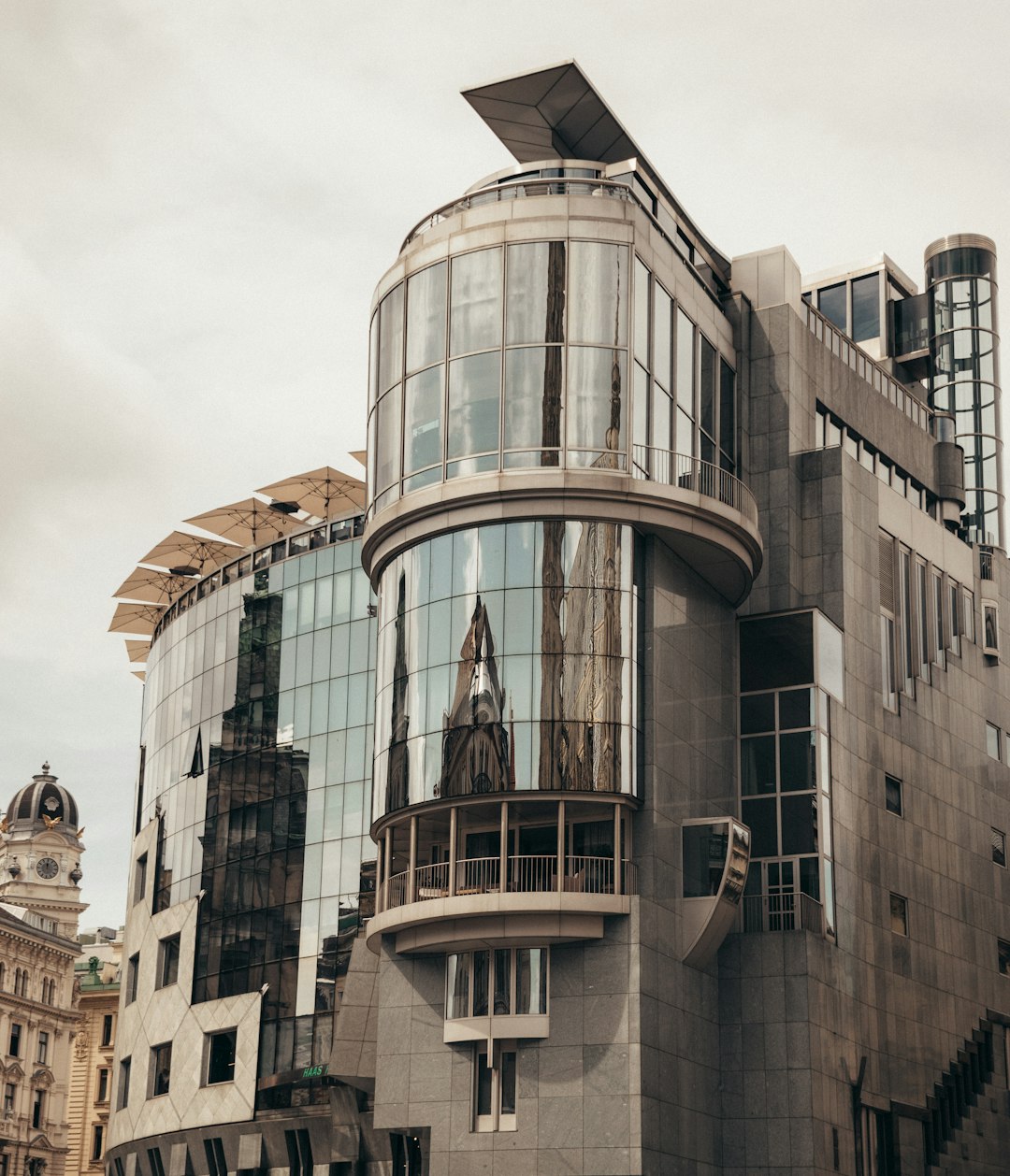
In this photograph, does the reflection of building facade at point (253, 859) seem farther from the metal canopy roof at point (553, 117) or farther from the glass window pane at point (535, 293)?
the glass window pane at point (535, 293)

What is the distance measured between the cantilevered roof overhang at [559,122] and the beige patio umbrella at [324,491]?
1906cm

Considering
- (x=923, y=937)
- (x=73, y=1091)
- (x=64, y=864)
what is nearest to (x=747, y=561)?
(x=923, y=937)

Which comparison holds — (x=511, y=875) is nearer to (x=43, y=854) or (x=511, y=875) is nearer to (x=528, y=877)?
(x=528, y=877)

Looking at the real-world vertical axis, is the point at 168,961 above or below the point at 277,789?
below

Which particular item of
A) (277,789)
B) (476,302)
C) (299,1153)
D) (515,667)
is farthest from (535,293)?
(299,1153)

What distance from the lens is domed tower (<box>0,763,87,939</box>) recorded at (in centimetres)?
15938

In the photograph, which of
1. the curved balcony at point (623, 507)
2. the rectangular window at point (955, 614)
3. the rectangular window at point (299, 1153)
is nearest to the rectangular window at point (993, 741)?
the rectangular window at point (955, 614)

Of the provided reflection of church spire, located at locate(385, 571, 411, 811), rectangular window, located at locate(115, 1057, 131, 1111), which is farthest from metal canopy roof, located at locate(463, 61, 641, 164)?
rectangular window, located at locate(115, 1057, 131, 1111)

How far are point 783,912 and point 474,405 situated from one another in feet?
67.5

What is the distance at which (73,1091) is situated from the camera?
457 feet

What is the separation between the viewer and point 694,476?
201ft

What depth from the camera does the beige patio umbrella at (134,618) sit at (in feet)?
310

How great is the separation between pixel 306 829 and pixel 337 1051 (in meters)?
11.4

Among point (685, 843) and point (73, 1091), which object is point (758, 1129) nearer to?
point (685, 843)
